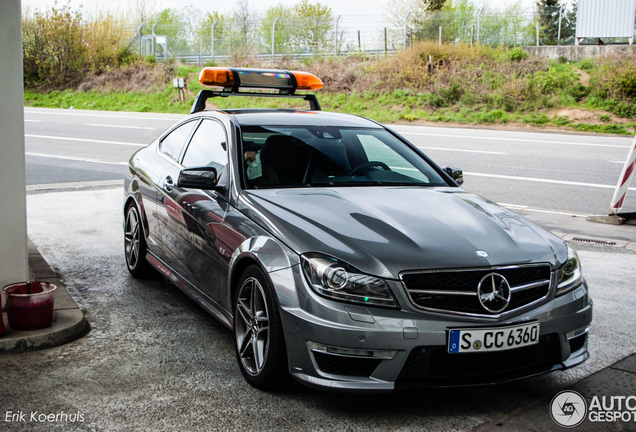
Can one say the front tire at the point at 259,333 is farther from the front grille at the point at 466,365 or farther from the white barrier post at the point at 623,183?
the white barrier post at the point at 623,183

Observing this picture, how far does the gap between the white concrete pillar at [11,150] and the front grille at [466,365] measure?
2.95 metres

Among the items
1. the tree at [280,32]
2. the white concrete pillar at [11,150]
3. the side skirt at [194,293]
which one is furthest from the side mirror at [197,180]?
the tree at [280,32]

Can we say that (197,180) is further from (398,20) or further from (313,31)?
(313,31)

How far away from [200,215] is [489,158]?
11.2 metres

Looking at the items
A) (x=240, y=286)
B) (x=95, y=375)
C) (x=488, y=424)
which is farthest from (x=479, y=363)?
(x=95, y=375)

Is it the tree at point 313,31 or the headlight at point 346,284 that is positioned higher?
the tree at point 313,31

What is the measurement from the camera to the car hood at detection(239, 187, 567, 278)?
3105 millimetres

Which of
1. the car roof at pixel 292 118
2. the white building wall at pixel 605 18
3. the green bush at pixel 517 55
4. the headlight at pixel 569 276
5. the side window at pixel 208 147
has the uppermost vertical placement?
the white building wall at pixel 605 18

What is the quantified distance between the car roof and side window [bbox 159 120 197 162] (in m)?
0.50

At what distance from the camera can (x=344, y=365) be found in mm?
3021

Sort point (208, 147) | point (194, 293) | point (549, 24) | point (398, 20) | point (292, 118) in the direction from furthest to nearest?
point (398, 20) < point (549, 24) < point (292, 118) < point (208, 147) < point (194, 293)

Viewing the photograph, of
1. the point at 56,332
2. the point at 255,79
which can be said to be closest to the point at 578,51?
the point at 255,79

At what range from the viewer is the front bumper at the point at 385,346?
2928 millimetres
